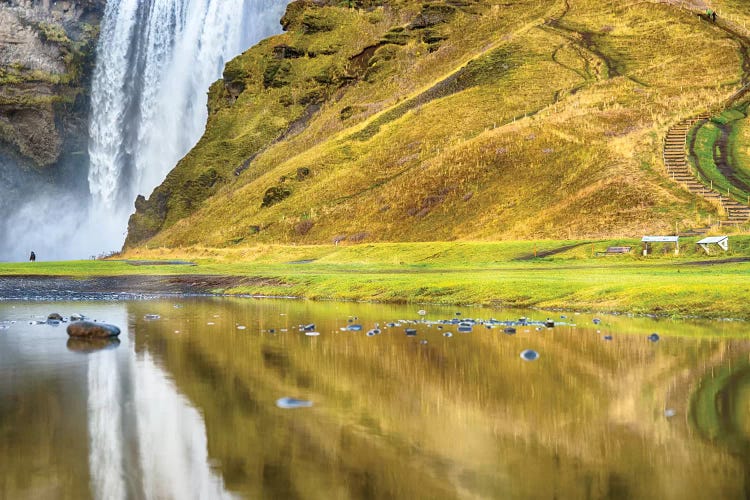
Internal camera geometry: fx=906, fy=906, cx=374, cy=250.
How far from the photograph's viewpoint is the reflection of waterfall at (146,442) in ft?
36.7

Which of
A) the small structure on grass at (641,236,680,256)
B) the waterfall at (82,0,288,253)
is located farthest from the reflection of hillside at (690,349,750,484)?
the waterfall at (82,0,288,253)

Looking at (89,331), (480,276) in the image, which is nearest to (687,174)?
(480,276)

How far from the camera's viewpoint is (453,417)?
49.0 ft

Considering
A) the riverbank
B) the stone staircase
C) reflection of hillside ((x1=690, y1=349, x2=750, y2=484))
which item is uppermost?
the stone staircase

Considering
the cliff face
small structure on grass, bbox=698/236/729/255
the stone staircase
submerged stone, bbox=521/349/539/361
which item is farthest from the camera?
the cliff face

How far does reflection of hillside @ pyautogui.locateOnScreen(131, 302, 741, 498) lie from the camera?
36.9ft

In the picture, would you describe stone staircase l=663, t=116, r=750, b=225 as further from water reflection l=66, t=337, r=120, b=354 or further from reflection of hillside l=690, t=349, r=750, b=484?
water reflection l=66, t=337, r=120, b=354

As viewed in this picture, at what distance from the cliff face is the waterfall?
5961 millimetres

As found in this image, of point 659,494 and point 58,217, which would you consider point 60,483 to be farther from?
point 58,217

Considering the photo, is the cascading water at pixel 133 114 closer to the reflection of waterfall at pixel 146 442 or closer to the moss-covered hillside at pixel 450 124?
the moss-covered hillside at pixel 450 124

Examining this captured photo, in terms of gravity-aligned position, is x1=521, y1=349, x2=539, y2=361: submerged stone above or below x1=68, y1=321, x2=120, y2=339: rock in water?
below

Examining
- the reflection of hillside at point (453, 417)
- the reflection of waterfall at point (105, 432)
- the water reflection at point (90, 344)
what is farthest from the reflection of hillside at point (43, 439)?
the water reflection at point (90, 344)

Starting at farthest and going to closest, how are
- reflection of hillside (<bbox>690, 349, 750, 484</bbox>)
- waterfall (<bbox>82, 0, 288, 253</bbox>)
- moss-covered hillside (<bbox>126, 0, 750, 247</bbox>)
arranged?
1. waterfall (<bbox>82, 0, 288, 253</bbox>)
2. moss-covered hillside (<bbox>126, 0, 750, 247</bbox>)
3. reflection of hillside (<bbox>690, 349, 750, 484</bbox>)

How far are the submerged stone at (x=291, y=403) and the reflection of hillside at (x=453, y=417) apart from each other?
0.27 meters
